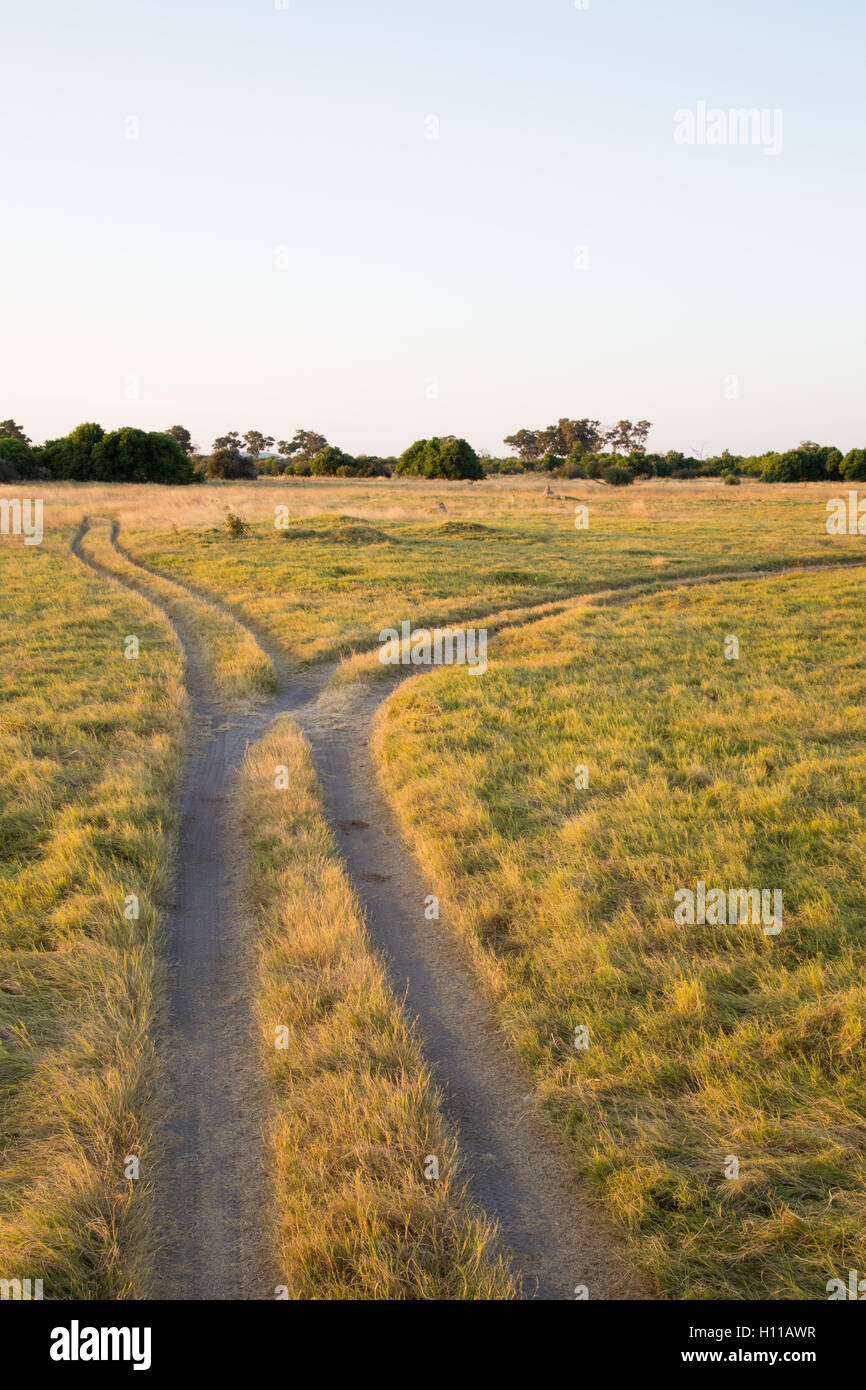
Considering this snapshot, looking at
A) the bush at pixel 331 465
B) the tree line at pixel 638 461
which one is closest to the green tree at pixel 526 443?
the tree line at pixel 638 461

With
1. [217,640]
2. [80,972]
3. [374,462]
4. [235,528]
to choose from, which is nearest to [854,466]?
[374,462]

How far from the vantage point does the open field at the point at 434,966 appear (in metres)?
3.61

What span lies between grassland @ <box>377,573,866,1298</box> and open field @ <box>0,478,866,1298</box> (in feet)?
0.08

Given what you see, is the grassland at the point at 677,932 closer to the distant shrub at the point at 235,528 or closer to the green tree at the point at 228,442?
the distant shrub at the point at 235,528

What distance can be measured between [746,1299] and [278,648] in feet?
46.0

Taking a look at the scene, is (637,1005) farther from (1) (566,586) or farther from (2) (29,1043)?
(1) (566,586)

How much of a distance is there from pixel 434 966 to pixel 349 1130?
1.80m

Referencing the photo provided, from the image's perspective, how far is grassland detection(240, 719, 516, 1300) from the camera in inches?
133

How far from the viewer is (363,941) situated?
5793 millimetres

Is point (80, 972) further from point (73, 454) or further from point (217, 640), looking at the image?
point (73, 454)

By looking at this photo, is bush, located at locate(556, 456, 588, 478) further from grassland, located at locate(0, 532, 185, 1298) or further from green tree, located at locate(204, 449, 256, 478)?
grassland, located at locate(0, 532, 185, 1298)

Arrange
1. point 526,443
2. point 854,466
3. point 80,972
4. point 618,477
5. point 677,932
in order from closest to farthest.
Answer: point 80,972
point 677,932
point 618,477
point 854,466
point 526,443

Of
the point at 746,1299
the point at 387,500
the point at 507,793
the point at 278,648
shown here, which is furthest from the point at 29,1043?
the point at 387,500

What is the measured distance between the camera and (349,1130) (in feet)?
13.4
